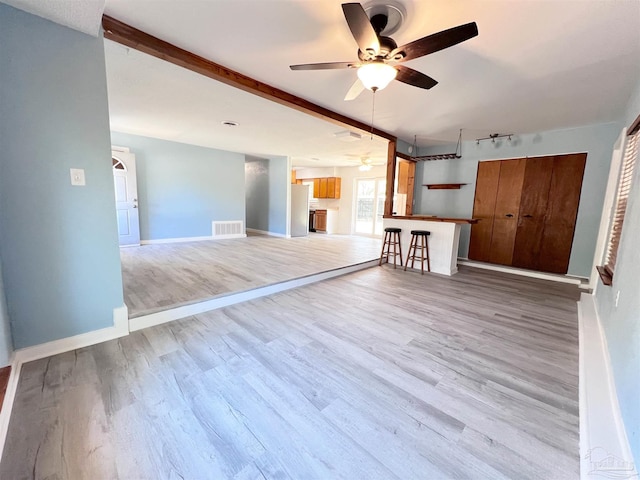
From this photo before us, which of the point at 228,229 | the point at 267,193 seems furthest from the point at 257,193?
the point at 228,229

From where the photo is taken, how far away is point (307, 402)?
1486 millimetres

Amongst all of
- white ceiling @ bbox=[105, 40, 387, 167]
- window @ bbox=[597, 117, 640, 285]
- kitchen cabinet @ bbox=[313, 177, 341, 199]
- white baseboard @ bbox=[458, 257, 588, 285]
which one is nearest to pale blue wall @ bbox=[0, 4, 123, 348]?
white ceiling @ bbox=[105, 40, 387, 167]

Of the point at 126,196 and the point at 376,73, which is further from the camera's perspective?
the point at 126,196

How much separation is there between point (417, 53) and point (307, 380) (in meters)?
2.28

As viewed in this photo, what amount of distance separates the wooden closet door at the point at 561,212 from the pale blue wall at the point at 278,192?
564cm

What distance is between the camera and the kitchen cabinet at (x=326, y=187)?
902cm

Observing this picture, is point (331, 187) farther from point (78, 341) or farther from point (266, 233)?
point (78, 341)

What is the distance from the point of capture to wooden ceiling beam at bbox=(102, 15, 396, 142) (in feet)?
6.48

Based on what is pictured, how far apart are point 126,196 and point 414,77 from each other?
5.63m

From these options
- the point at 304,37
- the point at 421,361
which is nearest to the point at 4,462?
the point at 421,361

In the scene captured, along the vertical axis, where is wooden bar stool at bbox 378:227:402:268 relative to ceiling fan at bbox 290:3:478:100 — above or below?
below

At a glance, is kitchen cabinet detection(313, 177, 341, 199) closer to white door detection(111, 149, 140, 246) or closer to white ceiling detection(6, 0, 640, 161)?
white ceiling detection(6, 0, 640, 161)

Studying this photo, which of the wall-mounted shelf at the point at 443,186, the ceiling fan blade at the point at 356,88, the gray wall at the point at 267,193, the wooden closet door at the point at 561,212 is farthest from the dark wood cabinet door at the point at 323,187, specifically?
the ceiling fan blade at the point at 356,88

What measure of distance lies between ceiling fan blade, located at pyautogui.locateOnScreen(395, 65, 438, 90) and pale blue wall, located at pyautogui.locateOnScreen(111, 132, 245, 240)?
5.56 metres
